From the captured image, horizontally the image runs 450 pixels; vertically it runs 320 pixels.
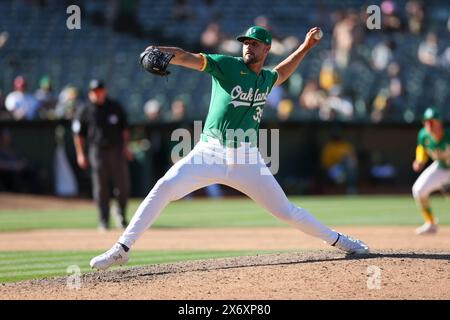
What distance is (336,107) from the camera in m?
22.4

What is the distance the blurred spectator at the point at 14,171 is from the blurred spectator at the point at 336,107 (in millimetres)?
6857

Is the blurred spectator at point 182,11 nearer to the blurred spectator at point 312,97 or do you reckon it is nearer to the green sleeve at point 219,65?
the blurred spectator at point 312,97

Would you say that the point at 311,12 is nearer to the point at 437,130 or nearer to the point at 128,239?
the point at 437,130

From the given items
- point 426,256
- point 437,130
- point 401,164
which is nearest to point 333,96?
point 401,164

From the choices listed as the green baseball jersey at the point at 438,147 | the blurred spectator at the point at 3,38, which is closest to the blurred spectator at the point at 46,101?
the blurred spectator at the point at 3,38

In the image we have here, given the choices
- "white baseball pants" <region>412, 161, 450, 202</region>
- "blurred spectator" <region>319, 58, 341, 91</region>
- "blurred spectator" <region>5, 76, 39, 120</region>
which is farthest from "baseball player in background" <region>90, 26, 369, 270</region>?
"blurred spectator" <region>319, 58, 341, 91</region>

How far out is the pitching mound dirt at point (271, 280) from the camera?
689cm

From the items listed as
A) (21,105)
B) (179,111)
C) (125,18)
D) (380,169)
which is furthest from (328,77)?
(21,105)

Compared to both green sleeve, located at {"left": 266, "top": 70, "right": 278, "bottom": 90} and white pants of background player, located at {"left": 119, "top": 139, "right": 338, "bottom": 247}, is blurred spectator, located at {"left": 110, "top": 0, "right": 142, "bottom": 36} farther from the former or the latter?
white pants of background player, located at {"left": 119, "top": 139, "right": 338, "bottom": 247}

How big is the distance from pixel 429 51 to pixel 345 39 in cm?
258

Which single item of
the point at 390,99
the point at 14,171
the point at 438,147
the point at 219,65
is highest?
the point at 219,65

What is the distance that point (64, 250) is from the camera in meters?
10.9

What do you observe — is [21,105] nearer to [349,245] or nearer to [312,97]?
[312,97]

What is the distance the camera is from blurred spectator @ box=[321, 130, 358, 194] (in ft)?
72.0
